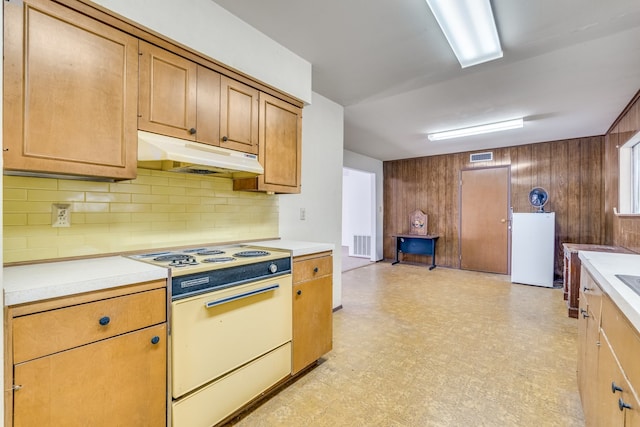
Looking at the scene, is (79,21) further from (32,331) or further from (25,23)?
(32,331)

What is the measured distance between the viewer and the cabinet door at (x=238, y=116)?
1.96 m

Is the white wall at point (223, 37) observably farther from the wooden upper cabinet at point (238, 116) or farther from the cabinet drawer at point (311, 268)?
the cabinet drawer at point (311, 268)

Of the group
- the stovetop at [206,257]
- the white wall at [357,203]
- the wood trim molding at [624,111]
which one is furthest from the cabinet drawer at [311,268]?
the white wall at [357,203]

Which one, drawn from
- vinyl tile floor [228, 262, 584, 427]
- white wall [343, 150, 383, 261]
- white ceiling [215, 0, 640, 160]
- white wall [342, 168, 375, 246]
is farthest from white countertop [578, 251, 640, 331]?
white wall [342, 168, 375, 246]

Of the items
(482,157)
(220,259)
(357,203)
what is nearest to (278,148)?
(220,259)

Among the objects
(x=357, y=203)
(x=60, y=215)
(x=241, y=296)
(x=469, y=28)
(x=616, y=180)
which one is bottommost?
(x=241, y=296)

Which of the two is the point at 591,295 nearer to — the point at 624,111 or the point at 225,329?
the point at 225,329

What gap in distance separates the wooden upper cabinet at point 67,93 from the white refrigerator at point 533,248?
17.5ft

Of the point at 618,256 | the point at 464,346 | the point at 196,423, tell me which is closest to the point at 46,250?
the point at 196,423

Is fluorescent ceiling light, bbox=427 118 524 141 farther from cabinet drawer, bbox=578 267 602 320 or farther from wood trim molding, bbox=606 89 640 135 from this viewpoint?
cabinet drawer, bbox=578 267 602 320

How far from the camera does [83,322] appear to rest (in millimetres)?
1149

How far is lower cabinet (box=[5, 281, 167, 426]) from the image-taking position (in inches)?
40.6

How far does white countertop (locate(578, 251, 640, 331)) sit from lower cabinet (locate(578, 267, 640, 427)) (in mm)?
48

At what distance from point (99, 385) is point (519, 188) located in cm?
632
